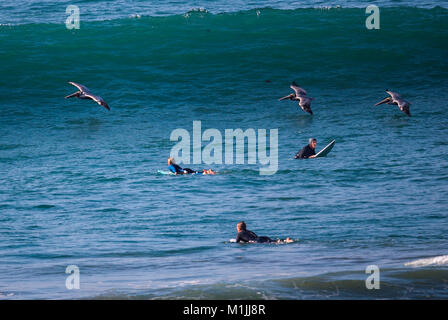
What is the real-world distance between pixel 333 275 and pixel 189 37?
29.0 metres

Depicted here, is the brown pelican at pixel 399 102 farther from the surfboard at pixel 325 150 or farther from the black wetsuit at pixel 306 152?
the black wetsuit at pixel 306 152

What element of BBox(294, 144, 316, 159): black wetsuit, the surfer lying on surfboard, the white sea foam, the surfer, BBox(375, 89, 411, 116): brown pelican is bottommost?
the white sea foam

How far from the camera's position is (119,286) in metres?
16.5

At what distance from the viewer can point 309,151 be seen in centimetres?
2881

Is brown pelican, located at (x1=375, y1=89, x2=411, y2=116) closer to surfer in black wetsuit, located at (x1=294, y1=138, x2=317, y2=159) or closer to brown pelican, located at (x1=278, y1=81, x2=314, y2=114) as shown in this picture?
brown pelican, located at (x1=278, y1=81, x2=314, y2=114)

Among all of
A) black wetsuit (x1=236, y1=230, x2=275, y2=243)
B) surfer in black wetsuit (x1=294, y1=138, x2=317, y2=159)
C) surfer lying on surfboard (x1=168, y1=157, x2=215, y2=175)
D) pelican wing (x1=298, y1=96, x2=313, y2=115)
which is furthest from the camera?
pelican wing (x1=298, y1=96, x2=313, y2=115)

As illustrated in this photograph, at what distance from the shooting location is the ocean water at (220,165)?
17.8 metres

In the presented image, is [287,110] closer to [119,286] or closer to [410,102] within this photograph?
[410,102]

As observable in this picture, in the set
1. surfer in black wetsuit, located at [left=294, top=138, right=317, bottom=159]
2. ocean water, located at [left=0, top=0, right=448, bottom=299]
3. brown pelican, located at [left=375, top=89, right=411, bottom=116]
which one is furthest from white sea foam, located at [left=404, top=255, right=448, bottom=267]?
brown pelican, located at [left=375, top=89, right=411, bottom=116]

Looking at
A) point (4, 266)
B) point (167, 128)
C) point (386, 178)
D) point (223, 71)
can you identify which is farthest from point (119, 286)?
point (223, 71)

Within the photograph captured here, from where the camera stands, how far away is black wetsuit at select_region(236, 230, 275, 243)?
20.3 m

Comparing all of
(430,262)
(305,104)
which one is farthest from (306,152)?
(430,262)

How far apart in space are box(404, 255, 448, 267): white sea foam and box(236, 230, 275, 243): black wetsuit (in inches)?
165

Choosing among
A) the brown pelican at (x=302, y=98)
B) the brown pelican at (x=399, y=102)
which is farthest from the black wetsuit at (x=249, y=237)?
the brown pelican at (x=399, y=102)
